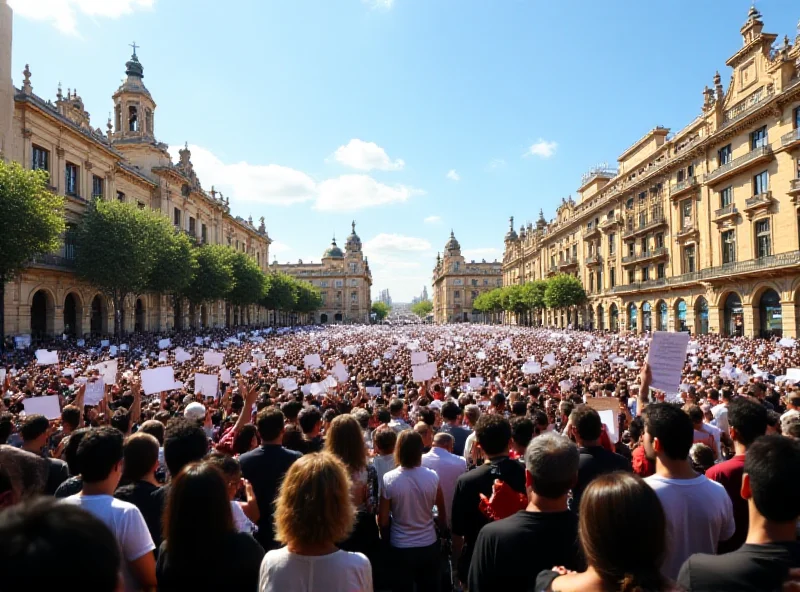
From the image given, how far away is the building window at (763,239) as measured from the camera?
34125 mm

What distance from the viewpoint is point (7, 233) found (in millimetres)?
23391

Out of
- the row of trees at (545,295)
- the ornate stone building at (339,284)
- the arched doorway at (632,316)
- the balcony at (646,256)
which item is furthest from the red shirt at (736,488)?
the ornate stone building at (339,284)

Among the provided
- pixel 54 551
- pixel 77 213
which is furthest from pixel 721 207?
pixel 77 213

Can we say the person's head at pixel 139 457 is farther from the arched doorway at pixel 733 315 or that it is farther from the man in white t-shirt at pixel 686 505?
the arched doorway at pixel 733 315

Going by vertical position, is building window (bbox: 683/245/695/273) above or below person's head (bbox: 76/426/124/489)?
above

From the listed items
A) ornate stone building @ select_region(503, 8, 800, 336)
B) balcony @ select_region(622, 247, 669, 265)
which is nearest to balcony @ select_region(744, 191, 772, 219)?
ornate stone building @ select_region(503, 8, 800, 336)

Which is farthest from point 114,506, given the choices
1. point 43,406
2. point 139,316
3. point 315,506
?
point 139,316

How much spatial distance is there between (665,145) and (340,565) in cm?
5591

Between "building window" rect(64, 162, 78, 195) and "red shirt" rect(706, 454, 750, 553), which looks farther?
"building window" rect(64, 162, 78, 195)

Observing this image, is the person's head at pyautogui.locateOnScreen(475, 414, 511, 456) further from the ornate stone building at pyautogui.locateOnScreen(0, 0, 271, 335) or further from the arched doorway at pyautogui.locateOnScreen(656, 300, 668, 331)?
the arched doorway at pyautogui.locateOnScreen(656, 300, 668, 331)

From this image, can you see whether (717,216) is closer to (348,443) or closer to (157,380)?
(157,380)

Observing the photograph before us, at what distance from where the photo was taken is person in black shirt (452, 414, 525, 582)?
12.4 ft

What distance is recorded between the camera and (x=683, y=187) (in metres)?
42.7

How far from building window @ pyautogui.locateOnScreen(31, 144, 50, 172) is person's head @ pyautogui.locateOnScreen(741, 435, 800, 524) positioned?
135 feet
